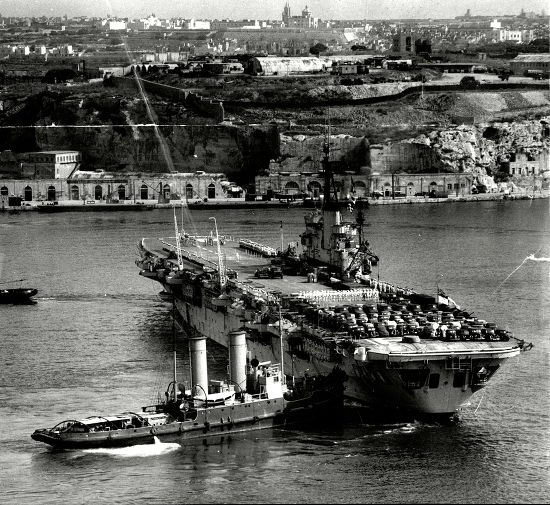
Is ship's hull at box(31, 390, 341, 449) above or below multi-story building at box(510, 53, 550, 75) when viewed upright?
below

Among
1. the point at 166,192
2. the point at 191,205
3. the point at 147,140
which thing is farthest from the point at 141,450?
the point at 147,140

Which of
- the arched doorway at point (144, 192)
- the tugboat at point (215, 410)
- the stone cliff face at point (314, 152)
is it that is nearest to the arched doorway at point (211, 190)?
the arched doorway at point (144, 192)

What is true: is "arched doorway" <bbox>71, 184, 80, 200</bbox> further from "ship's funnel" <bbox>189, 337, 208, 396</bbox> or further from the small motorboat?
"ship's funnel" <bbox>189, 337, 208, 396</bbox>

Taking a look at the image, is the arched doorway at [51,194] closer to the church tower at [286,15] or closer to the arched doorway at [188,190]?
the arched doorway at [188,190]

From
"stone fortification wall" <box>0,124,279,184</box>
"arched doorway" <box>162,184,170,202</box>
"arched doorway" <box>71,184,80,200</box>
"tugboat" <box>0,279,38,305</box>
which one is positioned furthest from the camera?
"stone fortification wall" <box>0,124,279,184</box>

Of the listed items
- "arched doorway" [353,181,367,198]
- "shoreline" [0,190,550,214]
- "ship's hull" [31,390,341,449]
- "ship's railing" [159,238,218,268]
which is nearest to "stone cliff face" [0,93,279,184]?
"arched doorway" [353,181,367,198]

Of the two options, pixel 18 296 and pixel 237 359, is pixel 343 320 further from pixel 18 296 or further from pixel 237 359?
pixel 18 296

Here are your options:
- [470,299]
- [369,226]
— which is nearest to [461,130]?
[369,226]
